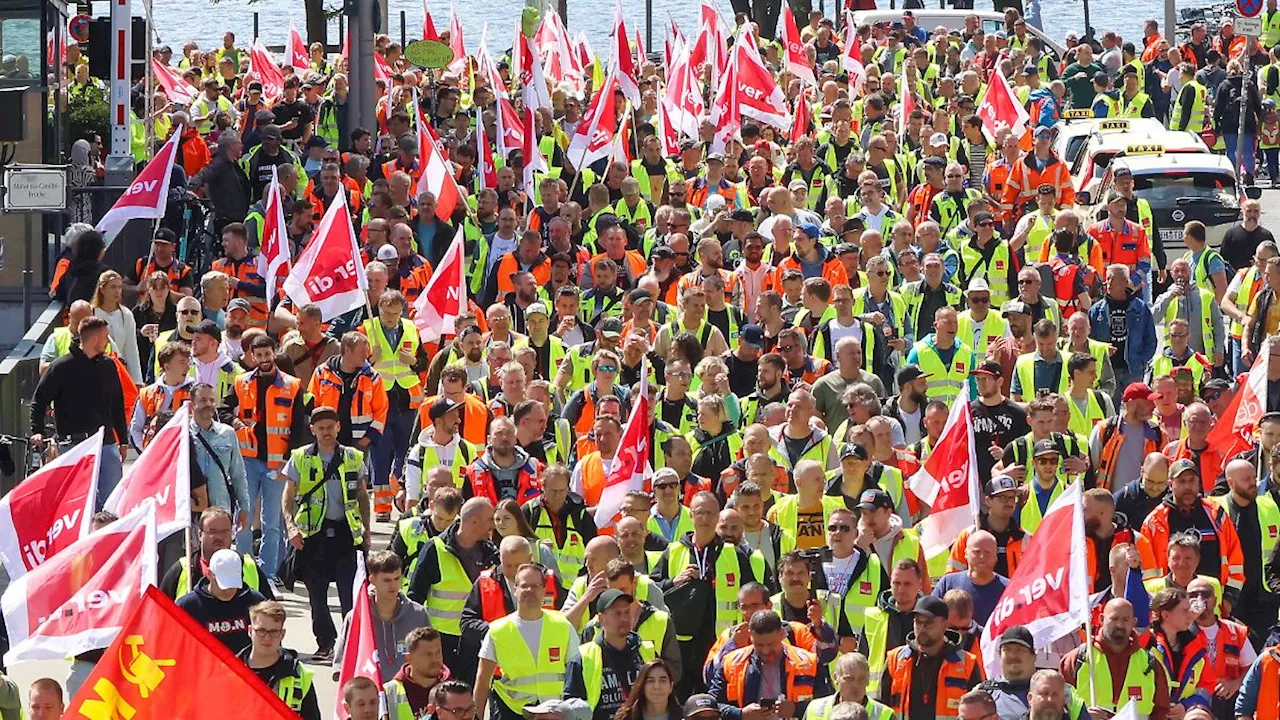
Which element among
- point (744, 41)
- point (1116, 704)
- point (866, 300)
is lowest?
point (1116, 704)

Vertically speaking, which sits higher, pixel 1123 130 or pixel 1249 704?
pixel 1123 130

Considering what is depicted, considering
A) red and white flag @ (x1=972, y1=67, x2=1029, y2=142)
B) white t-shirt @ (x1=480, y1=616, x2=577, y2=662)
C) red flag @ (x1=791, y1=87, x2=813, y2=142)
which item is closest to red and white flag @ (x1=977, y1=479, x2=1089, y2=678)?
white t-shirt @ (x1=480, y1=616, x2=577, y2=662)

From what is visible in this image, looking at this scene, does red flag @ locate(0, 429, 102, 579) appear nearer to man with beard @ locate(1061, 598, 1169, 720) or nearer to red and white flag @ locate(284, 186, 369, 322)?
man with beard @ locate(1061, 598, 1169, 720)

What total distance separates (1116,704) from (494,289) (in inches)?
364

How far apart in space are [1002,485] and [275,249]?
7.56m

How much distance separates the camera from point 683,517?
48.6ft

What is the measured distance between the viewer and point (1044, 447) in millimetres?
15875

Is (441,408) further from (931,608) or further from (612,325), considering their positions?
(931,608)

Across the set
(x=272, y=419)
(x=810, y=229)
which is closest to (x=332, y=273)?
(x=272, y=419)

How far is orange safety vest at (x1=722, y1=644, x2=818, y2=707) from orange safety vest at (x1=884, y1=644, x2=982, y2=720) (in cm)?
38

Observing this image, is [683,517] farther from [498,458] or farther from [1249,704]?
[1249,704]

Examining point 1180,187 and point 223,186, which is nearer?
point 223,186

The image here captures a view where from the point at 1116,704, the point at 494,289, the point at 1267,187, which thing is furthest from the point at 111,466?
the point at 1267,187

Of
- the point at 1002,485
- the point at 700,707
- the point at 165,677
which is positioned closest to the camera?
the point at 165,677
